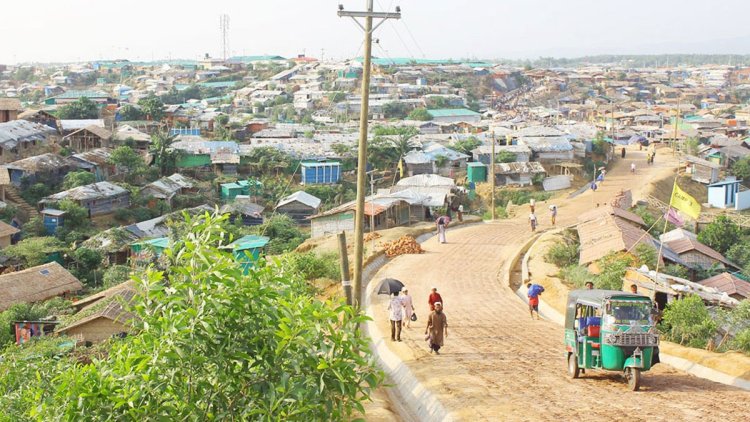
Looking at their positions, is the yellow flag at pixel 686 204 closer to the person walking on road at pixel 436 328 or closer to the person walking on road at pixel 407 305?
Answer: the person walking on road at pixel 407 305

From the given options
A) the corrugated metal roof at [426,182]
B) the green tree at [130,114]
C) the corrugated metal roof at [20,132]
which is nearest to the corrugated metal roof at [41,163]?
the corrugated metal roof at [20,132]

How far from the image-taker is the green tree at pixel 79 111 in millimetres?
57062

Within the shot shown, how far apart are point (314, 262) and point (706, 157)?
39.7 meters

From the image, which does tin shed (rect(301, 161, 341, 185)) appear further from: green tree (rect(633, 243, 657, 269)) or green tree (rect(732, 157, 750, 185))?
green tree (rect(633, 243, 657, 269))

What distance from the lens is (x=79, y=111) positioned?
57781 mm

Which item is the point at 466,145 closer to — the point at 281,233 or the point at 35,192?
the point at 281,233

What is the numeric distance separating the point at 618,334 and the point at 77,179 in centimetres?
3381

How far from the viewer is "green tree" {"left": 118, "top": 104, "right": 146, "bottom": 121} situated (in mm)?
60875

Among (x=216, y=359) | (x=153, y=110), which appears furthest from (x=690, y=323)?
(x=153, y=110)

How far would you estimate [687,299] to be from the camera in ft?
46.3

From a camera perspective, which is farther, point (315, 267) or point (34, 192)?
point (34, 192)

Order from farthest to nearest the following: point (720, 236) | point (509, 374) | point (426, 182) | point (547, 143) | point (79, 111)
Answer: point (79, 111), point (547, 143), point (426, 182), point (720, 236), point (509, 374)

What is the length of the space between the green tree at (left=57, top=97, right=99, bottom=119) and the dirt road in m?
41.4

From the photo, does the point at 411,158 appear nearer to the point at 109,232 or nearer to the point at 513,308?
the point at 109,232
